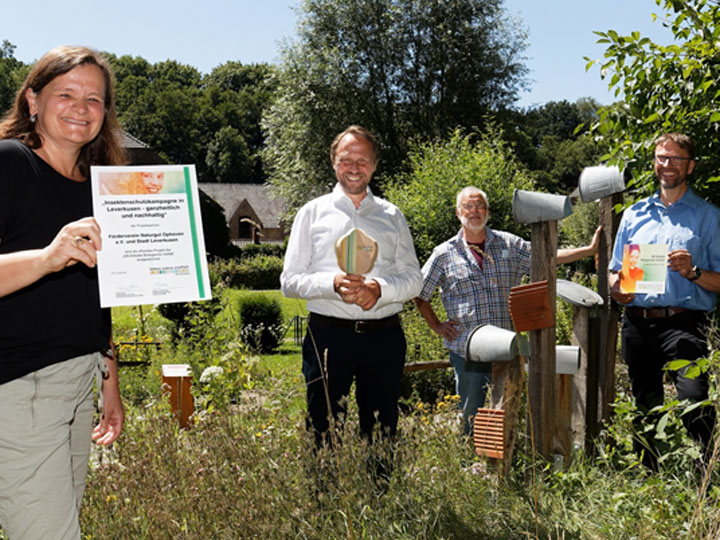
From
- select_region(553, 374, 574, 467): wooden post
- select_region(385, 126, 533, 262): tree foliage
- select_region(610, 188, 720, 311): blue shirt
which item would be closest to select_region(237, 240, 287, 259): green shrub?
select_region(385, 126, 533, 262): tree foliage

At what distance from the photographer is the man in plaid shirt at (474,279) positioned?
13.6 feet

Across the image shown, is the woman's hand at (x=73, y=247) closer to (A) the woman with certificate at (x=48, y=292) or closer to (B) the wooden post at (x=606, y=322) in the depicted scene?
(A) the woman with certificate at (x=48, y=292)

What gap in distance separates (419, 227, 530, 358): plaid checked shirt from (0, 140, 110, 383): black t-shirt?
2508 mm

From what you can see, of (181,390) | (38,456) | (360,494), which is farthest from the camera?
(181,390)

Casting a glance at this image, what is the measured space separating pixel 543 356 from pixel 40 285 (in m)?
2.50

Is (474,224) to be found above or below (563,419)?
above

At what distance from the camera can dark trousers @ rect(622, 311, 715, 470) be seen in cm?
352

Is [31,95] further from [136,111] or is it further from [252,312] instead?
[136,111]

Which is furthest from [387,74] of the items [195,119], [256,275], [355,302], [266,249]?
[195,119]

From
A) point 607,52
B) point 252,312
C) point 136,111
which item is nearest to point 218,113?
point 136,111

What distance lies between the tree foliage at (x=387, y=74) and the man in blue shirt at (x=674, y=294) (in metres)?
22.5

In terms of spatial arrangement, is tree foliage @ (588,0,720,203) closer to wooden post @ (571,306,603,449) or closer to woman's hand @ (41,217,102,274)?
wooden post @ (571,306,603,449)

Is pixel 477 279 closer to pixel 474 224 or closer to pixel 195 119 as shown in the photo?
pixel 474 224

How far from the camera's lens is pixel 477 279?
416 cm
